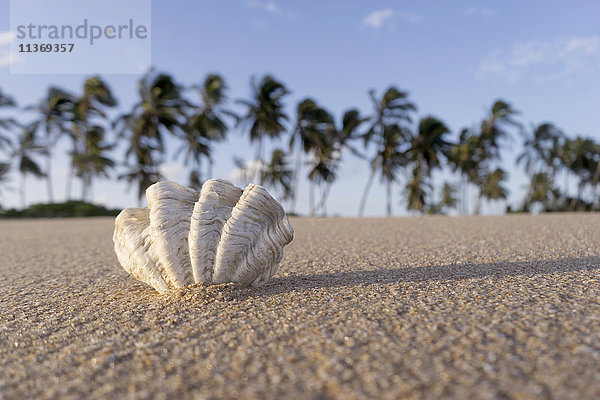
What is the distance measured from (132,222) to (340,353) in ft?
8.91

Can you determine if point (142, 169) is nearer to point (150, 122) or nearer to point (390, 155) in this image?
point (150, 122)

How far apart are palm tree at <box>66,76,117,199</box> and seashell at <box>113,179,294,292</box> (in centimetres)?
3223

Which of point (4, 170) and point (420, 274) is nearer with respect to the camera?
point (420, 274)

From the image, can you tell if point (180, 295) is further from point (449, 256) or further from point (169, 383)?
point (449, 256)

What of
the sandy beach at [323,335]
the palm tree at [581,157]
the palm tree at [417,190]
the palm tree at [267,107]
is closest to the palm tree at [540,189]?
the palm tree at [581,157]

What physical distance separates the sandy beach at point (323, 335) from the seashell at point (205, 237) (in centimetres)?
21

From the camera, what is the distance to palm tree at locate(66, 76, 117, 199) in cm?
3167

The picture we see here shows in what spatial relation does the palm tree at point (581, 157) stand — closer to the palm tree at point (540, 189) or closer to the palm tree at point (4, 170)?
the palm tree at point (540, 189)

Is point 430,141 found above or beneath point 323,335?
above

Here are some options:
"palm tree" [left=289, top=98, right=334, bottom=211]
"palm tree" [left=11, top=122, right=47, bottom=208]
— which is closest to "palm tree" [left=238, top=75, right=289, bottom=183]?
"palm tree" [left=289, top=98, right=334, bottom=211]

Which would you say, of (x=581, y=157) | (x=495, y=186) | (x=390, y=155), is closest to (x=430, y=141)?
(x=390, y=155)

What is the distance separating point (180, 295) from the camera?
11.6ft

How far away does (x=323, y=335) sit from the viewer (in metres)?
2.58

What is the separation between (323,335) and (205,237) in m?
1.56
